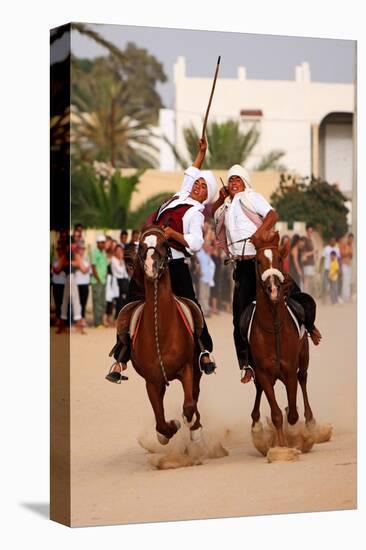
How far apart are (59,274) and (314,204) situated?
251 centimetres

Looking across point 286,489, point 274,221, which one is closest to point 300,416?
point 286,489

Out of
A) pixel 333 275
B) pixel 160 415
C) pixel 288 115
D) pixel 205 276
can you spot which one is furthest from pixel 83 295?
pixel 288 115

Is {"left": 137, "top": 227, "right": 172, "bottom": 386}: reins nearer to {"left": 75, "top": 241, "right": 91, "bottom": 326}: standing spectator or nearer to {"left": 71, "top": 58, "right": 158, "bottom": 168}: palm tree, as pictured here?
{"left": 75, "top": 241, "right": 91, "bottom": 326}: standing spectator

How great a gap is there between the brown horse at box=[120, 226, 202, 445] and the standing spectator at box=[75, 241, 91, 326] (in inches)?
17.2

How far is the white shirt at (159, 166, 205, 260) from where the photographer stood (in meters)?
15.2

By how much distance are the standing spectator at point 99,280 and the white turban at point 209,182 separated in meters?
1.08

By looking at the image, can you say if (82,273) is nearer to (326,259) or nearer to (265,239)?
(265,239)

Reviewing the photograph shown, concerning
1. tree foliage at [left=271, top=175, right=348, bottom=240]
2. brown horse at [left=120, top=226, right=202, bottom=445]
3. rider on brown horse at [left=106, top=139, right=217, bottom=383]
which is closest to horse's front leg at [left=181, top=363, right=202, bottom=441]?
brown horse at [left=120, top=226, right=202, bottom=445]

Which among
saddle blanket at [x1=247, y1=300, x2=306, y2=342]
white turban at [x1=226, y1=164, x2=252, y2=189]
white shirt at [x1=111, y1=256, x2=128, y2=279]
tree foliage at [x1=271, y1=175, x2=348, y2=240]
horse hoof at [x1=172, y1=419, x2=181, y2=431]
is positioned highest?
white turban at [x1=226, y1=164, x2=252, y2=189]

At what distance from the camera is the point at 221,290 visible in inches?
613

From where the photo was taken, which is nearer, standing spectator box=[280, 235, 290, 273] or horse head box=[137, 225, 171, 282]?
horse head box=[137, 225, 171, 282]

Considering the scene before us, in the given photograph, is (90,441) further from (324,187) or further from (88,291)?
(324,187)

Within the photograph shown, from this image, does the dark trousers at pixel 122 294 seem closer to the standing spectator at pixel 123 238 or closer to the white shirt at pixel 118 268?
the white shirt at pixel 118 268

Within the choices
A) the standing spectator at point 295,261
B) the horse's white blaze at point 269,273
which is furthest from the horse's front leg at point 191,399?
the standing spectator at point 295,261
